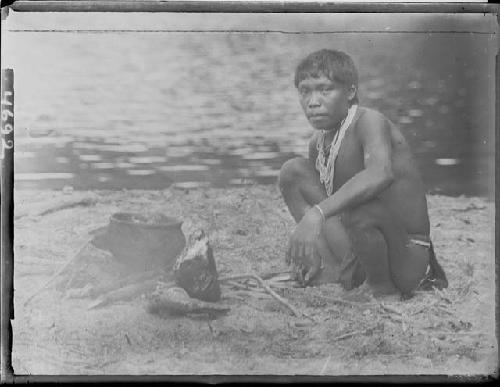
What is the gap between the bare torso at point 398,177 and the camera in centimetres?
337

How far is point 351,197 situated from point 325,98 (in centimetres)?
55

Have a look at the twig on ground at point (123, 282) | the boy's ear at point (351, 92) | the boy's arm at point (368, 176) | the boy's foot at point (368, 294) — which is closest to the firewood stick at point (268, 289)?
the boy's foot at point (368, 294)

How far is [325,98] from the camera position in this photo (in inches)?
134

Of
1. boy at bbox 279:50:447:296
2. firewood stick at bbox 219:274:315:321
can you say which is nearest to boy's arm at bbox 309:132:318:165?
boy at bbox 279:50:447:296

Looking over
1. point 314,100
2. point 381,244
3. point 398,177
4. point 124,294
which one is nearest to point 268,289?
point 381,244

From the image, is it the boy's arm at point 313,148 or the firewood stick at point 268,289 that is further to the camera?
the boy's arm at point 313,148

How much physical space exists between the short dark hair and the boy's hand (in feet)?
2.26

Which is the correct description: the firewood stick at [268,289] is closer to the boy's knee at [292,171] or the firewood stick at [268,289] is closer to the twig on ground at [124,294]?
the twig on ground at [124,294]

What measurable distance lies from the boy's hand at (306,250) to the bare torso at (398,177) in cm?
23

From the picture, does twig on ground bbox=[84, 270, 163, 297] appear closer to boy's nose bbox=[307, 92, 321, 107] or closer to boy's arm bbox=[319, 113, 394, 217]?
boy's arm bbox=[319, 113, 394, 217]

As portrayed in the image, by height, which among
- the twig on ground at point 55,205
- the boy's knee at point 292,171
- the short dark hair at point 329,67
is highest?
the short dark hair at point 329,67

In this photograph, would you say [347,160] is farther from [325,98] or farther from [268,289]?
[268,289]

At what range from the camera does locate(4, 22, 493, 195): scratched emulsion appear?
339 centimetres

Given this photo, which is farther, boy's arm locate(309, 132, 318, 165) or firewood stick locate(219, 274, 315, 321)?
boy's arm locate(309, 132, 318, 165)
